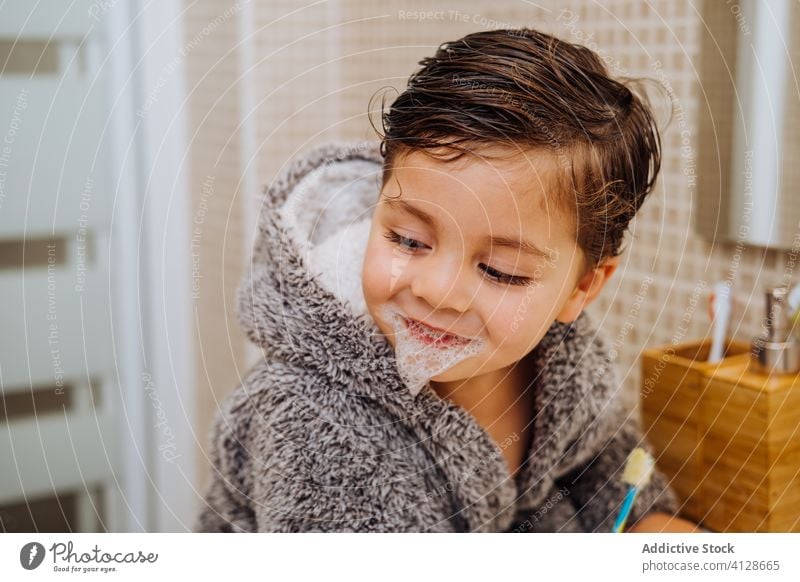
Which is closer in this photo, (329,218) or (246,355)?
(329,218)

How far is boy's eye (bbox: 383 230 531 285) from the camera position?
0.48 m

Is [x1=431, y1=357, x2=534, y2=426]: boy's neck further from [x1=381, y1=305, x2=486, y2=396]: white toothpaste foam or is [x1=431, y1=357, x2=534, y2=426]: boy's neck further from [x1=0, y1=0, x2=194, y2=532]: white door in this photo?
[x1=0, y1=0, x2=194, y2=532]: white door

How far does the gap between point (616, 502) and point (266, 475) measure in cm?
24

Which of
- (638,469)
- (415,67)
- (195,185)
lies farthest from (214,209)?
(638,469)

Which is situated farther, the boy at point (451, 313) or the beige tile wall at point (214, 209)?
the beige tile wall at point (214, 209)

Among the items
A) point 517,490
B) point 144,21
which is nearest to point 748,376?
point 517,490

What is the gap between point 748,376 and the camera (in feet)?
1.74

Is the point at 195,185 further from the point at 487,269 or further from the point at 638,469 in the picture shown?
the point at 638,469

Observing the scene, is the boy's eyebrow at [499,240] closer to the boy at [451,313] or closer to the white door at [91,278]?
the boy at [451,313]

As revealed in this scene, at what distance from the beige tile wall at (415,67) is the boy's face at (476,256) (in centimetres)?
9

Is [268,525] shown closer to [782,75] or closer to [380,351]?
[380,351]

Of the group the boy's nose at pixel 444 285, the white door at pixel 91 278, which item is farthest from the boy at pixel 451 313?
the white door at pixel 91 278

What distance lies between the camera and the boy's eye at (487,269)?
48 cm

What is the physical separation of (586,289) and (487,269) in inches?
2.9
